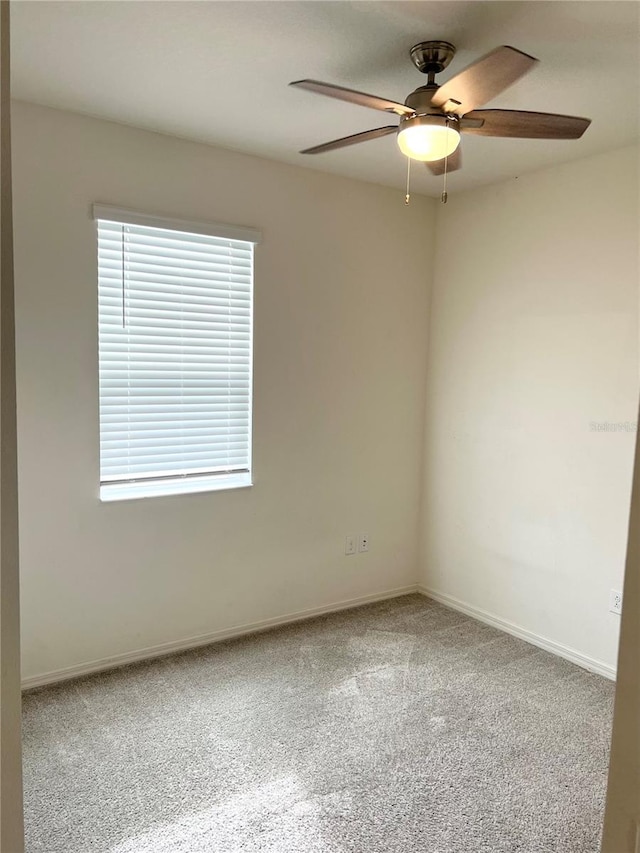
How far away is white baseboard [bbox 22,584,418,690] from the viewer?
2.80 meters

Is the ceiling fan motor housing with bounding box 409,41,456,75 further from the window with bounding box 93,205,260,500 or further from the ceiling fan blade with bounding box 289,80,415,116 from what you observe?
the window with bounding box 93,205,260,500

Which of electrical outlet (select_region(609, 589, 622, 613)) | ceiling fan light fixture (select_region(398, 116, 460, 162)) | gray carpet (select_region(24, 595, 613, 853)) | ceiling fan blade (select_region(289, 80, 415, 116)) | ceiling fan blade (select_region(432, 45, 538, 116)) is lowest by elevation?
gray carpet (select_region(24, 595, 613, 853))

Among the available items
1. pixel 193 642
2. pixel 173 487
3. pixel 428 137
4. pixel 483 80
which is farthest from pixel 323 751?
pixel 483 80

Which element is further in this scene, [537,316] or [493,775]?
[537,316]

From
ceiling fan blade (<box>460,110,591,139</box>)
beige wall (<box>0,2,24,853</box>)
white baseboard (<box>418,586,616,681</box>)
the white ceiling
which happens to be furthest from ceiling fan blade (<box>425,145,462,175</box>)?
white baseboard (<box>418,586,616,681</box>)

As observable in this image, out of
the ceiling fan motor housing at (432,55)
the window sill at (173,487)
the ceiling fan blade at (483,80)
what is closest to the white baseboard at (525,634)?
the window sill at (173,487)

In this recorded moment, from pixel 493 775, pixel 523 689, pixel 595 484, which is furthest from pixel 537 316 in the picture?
pixel 493 775

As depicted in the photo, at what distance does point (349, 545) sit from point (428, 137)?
97.9 inches

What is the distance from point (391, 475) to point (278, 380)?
1055 mm

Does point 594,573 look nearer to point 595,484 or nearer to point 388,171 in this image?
point 595,484

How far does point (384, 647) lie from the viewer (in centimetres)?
324

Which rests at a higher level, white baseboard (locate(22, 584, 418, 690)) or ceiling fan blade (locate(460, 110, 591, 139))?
ceiling fan blade (locate(460, 110, 591, 139))

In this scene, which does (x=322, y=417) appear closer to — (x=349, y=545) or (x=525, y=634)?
(x=349, y=545)

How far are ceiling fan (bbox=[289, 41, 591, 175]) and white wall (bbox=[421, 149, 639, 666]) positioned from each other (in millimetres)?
1211
